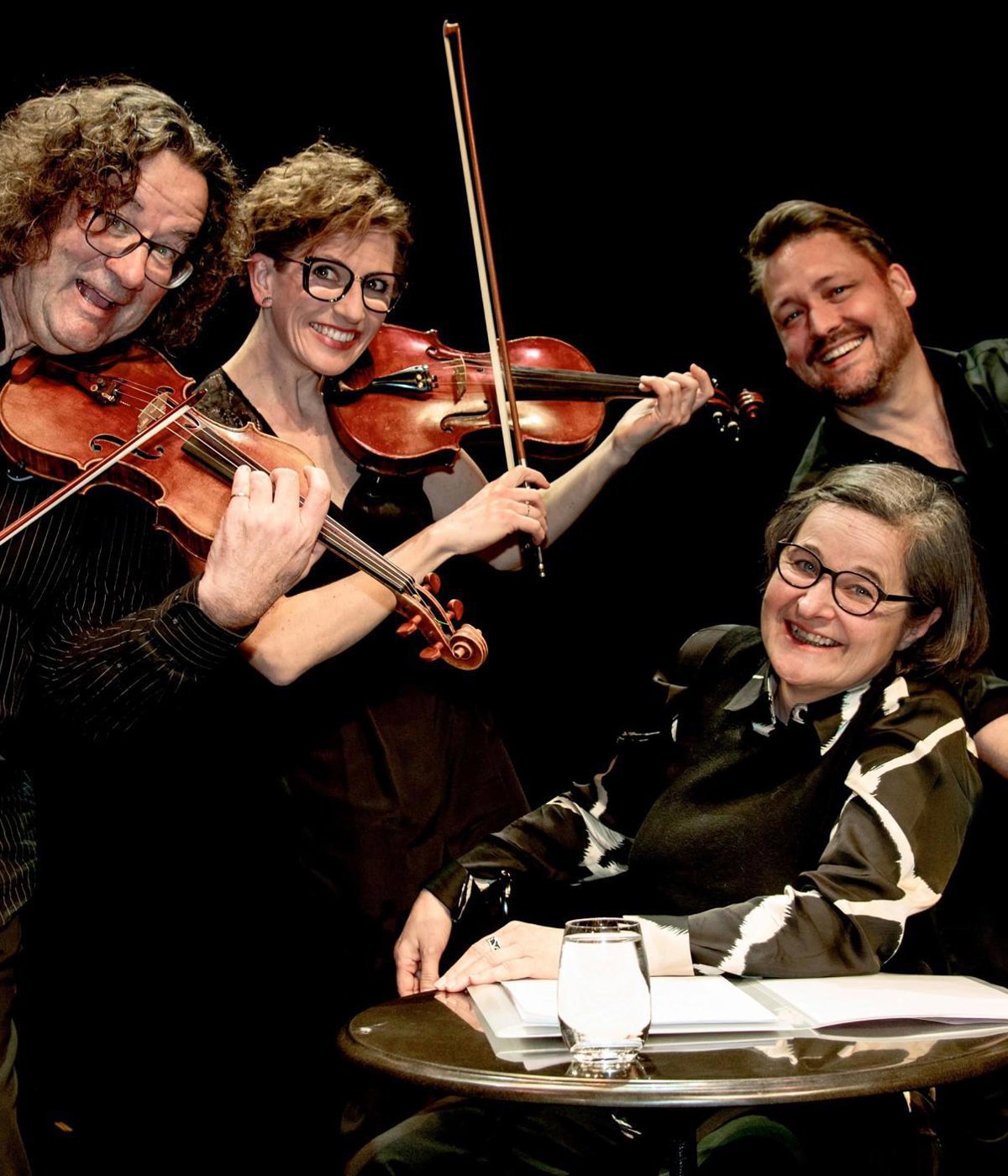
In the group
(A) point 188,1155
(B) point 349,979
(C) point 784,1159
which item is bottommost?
(A) point 188,1155

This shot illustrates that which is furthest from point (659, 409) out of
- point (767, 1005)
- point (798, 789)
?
point (767, 1005)

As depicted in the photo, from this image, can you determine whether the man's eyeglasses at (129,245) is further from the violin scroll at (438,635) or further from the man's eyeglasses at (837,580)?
the man's eyeglasses at (837,580)

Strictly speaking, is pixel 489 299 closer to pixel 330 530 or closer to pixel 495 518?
pixel 495 518

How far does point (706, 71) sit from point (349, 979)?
231 centimetres

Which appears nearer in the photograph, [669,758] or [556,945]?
[556,945]

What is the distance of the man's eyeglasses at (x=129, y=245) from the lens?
5.78ft

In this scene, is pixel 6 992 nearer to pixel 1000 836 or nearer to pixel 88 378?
pixel 88 378

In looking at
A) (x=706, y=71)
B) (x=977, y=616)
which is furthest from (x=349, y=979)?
(x=706, y=71)

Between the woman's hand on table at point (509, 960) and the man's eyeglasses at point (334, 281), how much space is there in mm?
1193

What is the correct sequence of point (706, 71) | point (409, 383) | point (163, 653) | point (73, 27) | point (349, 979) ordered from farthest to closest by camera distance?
point (706, 71), point (73, 27), point (409, 383), point (349, 979), point (163, 653)

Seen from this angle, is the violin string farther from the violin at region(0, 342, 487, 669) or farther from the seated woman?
the seated woman

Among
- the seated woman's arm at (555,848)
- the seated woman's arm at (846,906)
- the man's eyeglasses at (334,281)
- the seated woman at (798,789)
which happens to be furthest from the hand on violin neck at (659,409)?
Answer: the seated woman's arm at (846,906)

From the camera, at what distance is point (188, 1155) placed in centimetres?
242

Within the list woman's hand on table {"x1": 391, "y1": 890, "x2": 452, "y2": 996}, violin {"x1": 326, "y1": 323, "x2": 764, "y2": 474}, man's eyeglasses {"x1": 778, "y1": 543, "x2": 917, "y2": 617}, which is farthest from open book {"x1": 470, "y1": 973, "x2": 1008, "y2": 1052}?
violin {"x1": 326, "y1": 323, "x2": 764, "y2": 474}
